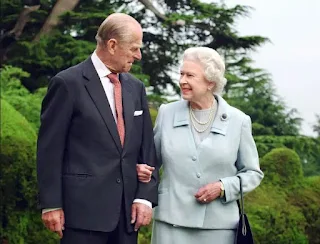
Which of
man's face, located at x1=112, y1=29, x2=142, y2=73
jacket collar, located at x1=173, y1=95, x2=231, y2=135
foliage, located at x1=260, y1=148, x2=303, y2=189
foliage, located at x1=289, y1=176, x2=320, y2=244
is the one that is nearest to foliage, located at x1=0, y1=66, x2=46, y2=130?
foliage, located at x1=260, y1=148, x2=303, y2=189

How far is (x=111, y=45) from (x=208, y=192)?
0.79m

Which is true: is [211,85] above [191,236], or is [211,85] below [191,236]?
above

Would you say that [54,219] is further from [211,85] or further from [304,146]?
[304,146]

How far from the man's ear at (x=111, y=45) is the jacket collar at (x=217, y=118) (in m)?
0.49

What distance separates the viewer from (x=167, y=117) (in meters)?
3.61

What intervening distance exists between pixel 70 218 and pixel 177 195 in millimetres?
528

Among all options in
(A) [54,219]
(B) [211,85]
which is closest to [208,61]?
(B) [211,85]

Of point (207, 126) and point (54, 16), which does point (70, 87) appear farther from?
point (54, 16)

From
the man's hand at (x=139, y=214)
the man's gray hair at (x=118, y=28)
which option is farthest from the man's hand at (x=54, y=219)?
the man's gray hair at (x=118, y=28)

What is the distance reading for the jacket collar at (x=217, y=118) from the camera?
352 centimetres

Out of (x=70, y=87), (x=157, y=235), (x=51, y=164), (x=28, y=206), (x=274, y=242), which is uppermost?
(x=70, y=87)

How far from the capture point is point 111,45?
3256 mm

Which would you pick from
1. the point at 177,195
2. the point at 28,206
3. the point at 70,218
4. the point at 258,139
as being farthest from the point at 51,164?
the point at 258,139

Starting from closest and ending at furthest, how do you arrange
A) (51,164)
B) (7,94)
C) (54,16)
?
(51,164), (7,94), (54,16)
